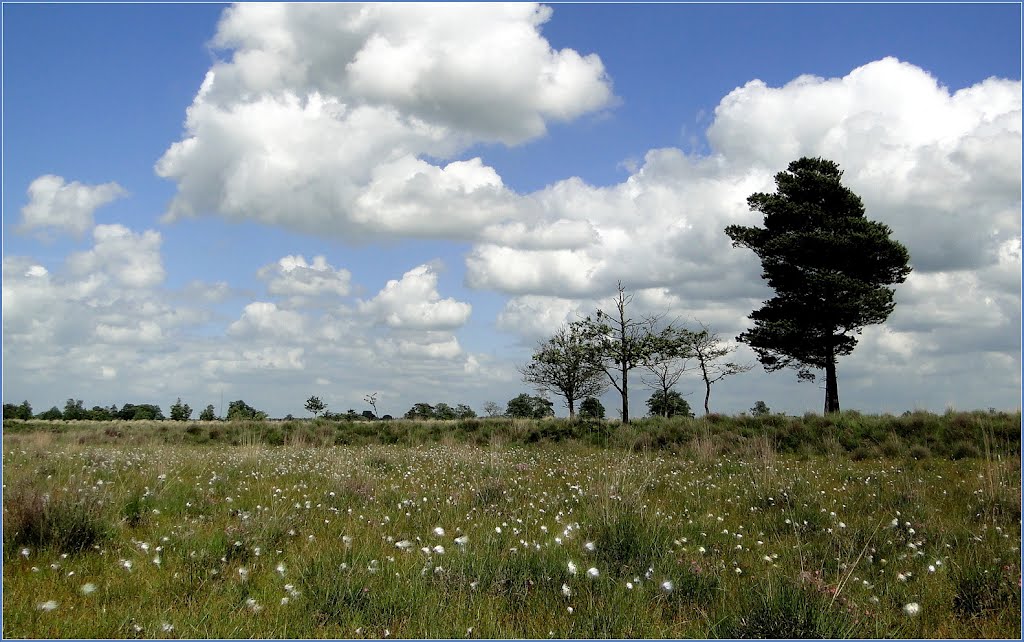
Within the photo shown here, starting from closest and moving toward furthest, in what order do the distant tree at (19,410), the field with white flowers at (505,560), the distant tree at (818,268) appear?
1. the field with white flowers at (505,560)
2. the distant tree at (818,268)
3. the distant tree at (19,410)

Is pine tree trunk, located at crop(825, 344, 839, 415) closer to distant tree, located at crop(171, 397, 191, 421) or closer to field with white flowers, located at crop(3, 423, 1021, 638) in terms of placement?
field with white flowers, located at crop(3, 423, 1021, 638)

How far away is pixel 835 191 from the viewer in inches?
1430

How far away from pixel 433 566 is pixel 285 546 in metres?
1.96

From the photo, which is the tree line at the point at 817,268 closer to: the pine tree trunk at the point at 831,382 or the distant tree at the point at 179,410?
the pine tree trunk at the point at 831,382

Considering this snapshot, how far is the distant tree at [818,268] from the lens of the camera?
3419 centimetres

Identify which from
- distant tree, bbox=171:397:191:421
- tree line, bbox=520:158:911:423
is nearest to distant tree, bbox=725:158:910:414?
tree line, bbox=520:158:911:423

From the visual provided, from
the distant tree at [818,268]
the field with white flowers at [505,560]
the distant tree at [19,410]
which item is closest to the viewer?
the field with white flowers at [505,560]

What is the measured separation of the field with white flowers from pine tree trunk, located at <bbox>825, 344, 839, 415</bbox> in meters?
25.9

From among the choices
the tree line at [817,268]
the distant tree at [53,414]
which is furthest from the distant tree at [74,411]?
the tree line at [817,268]

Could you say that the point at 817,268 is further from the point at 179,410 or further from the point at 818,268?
the point at 179,410

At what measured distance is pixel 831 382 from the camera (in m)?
35.4

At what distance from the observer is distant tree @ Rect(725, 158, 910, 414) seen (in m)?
34.2

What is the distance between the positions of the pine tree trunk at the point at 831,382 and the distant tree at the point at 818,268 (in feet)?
0.18

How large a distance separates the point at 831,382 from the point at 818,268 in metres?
6.38
